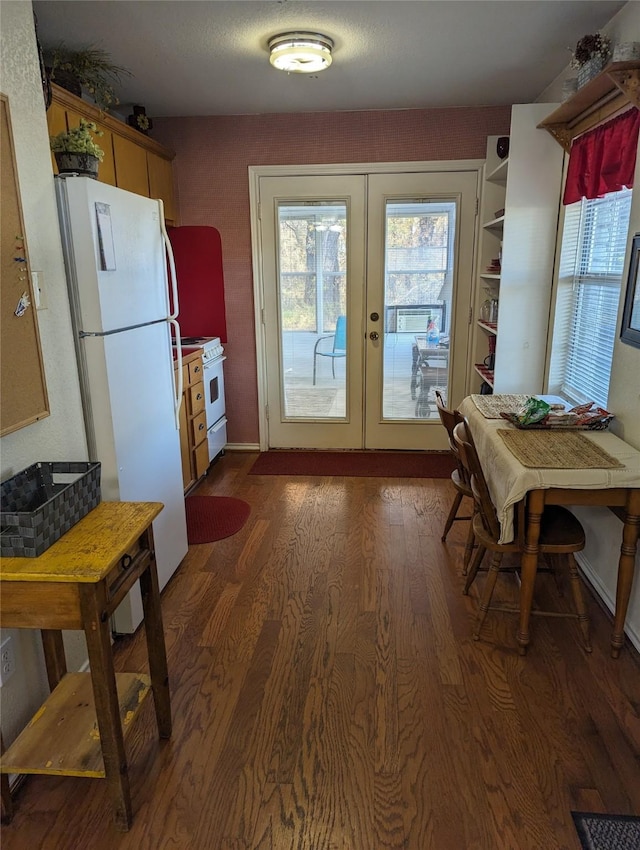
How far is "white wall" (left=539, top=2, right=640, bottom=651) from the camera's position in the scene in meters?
2.28

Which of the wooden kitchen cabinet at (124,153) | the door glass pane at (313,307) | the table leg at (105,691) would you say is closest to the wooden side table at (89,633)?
the table leg at (105,691)

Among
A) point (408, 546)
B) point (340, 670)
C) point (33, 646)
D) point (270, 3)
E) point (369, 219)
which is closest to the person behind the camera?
point (33, 646)

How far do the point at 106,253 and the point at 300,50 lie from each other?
1.53 metres

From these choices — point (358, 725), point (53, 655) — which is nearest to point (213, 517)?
point (53, 655)

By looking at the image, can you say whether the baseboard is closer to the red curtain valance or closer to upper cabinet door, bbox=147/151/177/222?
the red curtain valance

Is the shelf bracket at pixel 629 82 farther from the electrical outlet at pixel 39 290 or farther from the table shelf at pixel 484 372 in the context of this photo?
the electrical outlet at pixel 39 290

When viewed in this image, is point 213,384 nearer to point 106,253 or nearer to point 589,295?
point 106,253

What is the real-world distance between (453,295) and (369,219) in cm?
85

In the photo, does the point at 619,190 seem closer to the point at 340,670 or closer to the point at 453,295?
the point at 453,295

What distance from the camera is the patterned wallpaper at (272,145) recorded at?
404cm

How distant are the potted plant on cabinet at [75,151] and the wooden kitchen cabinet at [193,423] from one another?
58.1 inches

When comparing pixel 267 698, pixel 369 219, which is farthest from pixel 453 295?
pixel 267 698

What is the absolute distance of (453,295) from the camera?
432 centimetres

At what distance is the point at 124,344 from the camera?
7.37 feet
